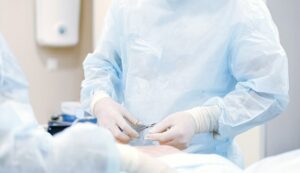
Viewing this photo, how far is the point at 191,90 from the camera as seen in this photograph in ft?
3.72

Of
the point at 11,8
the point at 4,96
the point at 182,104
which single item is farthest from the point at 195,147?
the point at 11,8

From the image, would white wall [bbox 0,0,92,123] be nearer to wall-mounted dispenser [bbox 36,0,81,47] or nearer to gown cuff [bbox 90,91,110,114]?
wall-mounted dispenser [bbox 36,0,81,47]

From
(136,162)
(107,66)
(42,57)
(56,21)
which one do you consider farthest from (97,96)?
(42,57)

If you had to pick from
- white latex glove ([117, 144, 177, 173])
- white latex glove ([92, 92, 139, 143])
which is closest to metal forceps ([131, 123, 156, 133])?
white latex glove ([92, 92, 139, 143])

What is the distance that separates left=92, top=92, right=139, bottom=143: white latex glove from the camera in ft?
3.59

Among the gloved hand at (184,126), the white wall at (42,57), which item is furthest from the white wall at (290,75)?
the white wall at (42,57)

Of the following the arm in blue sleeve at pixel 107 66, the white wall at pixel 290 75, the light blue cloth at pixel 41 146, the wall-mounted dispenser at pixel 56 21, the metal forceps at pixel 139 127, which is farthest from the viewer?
the wall-mounted dispenser at pixel 56 21

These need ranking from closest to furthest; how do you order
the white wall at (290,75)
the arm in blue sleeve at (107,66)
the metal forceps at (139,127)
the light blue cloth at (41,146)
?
the light blue cloth at (41,146), the metal forceps at (139,127), the arm in blue sleeve at (107,66), the white wall at (290,75)

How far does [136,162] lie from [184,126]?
0.40m

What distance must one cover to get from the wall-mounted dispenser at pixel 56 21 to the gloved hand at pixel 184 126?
204cm

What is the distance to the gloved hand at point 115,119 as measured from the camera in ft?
3.59

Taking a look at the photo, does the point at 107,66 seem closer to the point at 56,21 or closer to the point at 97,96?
the point at 97,96

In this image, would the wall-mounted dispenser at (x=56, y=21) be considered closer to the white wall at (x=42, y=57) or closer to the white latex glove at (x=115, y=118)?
the white wall at (x=42, y=57)

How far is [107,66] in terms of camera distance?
1.32 metres
